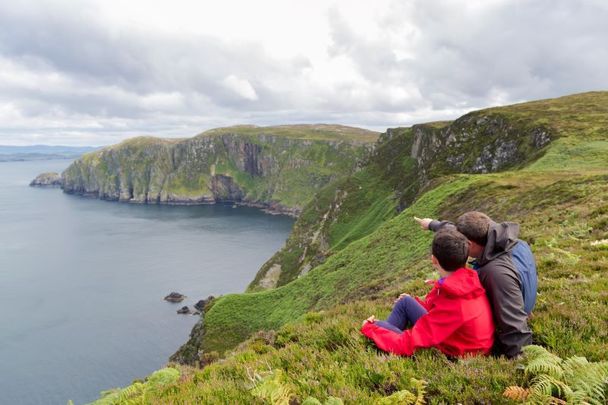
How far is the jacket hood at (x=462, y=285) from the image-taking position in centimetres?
758

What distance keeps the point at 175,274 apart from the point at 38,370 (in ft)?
195

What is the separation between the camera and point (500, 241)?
8.26 metres

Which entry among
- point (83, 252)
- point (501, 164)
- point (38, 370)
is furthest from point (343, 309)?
point (83, 252)

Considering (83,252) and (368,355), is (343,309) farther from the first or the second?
(83,252)

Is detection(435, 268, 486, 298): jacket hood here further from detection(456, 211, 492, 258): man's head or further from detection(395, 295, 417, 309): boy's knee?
detection(395, 295, 417, 309): boy's knee

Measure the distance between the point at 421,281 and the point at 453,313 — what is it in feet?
30.4

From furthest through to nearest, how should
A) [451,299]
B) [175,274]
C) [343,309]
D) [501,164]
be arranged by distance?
1. [175,274]
2. [501,164]
3. [343,309]
4. [451,299]

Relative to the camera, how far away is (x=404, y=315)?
32.2 ft

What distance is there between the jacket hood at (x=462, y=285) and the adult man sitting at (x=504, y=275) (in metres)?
0.46

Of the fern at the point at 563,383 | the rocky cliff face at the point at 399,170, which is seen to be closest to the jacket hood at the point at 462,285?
the fern at the point at 563,383

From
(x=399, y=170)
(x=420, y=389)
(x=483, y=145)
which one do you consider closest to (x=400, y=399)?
(x=420, y=389)

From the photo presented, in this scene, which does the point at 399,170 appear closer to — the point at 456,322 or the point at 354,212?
the point at 354,212

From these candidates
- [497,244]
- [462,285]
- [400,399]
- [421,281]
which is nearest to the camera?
[400,399]

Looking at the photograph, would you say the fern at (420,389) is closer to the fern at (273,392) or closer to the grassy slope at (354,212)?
the fern at (273,392)
